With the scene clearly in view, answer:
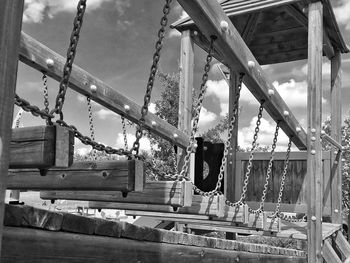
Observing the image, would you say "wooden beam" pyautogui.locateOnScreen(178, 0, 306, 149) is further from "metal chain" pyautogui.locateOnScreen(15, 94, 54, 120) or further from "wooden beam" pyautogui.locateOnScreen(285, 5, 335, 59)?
"wooden beam" pyautogui.locateOnScreen(285, 5, 335, 59)

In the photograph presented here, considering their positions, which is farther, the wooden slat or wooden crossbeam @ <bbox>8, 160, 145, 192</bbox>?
the wooden slat

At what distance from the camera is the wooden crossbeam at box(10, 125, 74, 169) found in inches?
63.9

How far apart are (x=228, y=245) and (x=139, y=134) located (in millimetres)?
1193

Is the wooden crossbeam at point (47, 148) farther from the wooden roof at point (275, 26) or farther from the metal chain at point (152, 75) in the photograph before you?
the wooden roof at point (275, 26)

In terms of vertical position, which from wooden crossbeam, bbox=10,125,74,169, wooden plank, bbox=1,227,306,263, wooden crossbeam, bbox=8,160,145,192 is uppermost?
wooden crossbeam, bbox=10,125,74,169

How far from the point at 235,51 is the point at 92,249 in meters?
2.08

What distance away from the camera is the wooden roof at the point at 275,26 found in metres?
6.79

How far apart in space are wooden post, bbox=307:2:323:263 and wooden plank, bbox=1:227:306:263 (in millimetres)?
3137

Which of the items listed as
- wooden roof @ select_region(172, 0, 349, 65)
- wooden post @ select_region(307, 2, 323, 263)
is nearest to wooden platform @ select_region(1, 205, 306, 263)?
wooden post @ select_region(307, 2, 323, 263)

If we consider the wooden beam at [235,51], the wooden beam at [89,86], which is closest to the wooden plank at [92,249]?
the wooden beam at [235,51]

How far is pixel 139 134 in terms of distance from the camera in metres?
2.18

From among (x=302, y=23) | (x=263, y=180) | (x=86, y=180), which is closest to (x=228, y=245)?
(x=86, y=180)

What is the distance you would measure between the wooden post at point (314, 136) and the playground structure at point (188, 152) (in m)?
0.01

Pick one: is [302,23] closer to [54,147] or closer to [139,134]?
[139,134]
